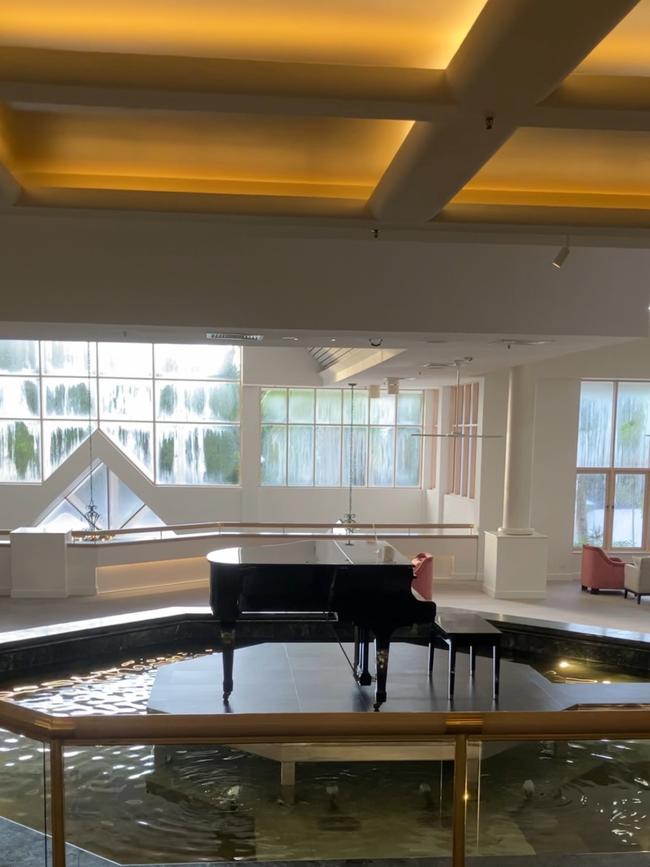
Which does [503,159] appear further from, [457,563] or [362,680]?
[457,563]

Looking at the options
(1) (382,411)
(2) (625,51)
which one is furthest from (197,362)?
(2) (625,51)

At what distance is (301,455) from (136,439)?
443cm

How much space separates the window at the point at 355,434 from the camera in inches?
711

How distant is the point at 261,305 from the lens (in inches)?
233

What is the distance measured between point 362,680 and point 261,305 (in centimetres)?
330

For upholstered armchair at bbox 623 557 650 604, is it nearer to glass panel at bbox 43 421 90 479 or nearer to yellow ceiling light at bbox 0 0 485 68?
yellow ceiling light at bbox 0 0 485 68

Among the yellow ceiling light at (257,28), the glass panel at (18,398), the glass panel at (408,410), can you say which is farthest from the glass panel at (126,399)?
the yellow ceiling light at (257,28)

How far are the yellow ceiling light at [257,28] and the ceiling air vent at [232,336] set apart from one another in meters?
3.80

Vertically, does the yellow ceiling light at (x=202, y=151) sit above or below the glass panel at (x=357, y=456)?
above

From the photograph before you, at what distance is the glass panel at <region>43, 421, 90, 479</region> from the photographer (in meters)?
17.9

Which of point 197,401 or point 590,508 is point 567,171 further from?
point 197,401

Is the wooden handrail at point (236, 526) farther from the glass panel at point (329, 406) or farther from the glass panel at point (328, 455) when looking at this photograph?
the glass panel at point (329, 406)

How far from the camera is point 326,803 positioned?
3057 millimetres

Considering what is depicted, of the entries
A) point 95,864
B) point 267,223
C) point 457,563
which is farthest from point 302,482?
point 95,864
